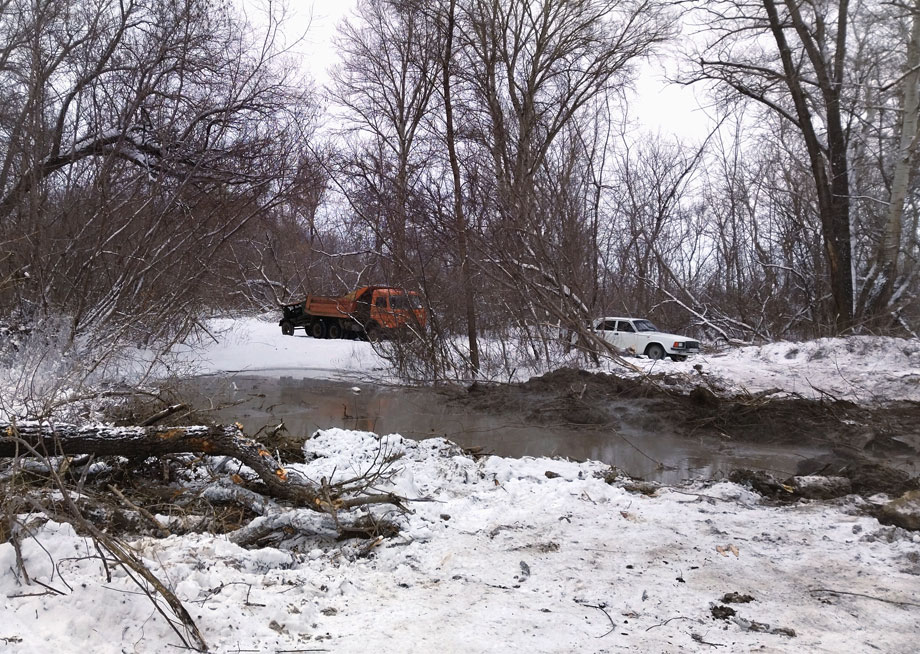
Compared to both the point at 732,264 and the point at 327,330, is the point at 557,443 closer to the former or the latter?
the point at 327,330

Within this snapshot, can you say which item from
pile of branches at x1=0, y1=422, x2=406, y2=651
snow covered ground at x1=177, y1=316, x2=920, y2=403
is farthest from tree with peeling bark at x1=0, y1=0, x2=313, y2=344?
pile of branches at x1=0, y1=422, x2=406, y2=651

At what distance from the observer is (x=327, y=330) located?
75.6 feet

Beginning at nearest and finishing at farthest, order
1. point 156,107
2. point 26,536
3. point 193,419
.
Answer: point 26,536 < point 193,419 < point 156,107

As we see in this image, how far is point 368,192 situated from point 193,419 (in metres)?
10.0

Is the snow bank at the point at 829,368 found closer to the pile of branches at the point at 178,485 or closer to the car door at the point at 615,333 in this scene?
the car door at the point at 615,333

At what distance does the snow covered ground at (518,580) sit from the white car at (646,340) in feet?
42.2

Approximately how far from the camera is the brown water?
26.3 feet

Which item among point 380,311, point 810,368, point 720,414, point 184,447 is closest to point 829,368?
point 810,368

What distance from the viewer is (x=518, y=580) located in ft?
12.5

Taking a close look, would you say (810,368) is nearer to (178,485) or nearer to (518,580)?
(518,580)

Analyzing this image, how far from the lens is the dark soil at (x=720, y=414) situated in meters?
8.46

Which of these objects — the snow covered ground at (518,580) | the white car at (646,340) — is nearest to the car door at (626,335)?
the white car at (646,340)

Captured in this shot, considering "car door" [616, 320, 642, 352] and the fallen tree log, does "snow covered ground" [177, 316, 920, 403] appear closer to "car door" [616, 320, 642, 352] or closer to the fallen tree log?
"car door" [616, 320, 642, 352]

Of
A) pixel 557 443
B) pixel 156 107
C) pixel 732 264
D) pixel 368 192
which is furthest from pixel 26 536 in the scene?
pixel 732 264
